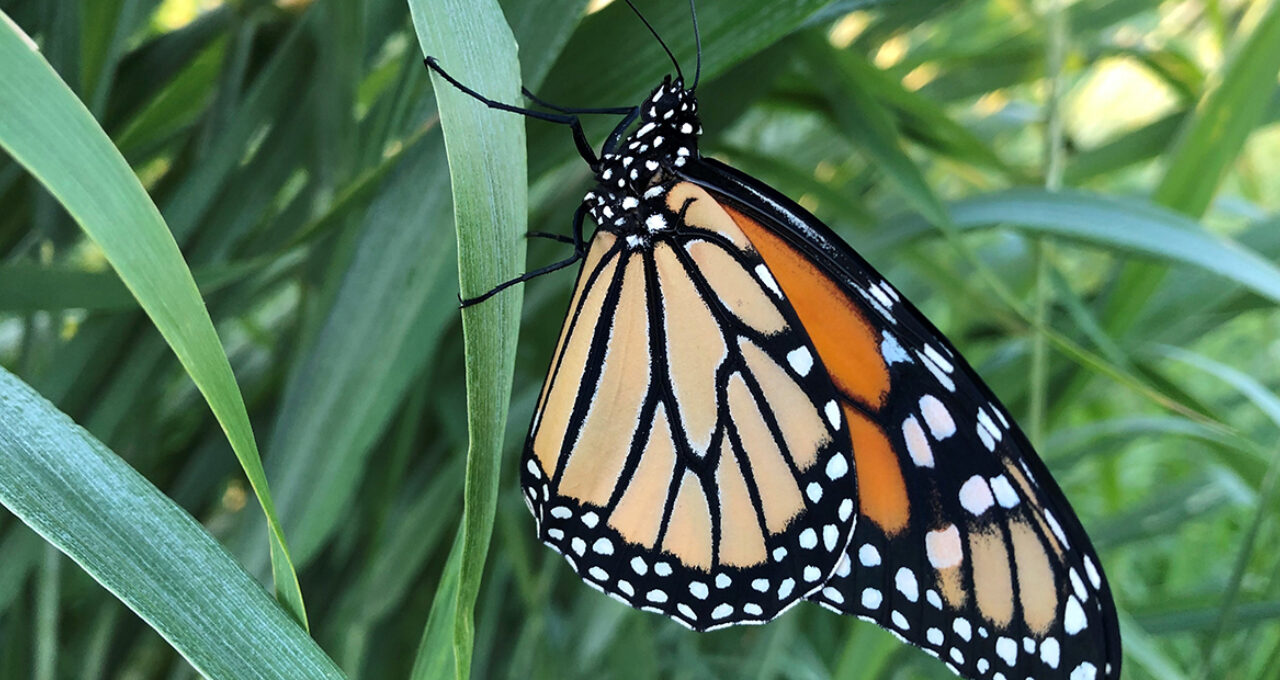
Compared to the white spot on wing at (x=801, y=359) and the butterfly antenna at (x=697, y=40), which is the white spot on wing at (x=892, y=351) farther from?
the butterfly antenna at (x=697, y=40)

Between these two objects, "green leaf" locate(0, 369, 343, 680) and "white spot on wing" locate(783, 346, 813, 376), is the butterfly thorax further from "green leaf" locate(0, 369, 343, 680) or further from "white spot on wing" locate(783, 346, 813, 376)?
"green leaf" locate(0, 369, 343, 680)

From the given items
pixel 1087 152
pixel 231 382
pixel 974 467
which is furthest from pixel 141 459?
pixel 1087 152

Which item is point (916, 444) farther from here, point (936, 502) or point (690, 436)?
point (690, 436)

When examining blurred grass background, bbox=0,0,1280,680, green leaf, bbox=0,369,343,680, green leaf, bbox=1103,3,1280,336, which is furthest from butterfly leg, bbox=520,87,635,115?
green leaf, bbox=1103,3,1280,336

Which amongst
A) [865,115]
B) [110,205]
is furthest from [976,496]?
[110,205]

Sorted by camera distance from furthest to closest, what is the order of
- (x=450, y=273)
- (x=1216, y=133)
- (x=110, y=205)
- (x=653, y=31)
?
(x=1216, y=133) → (x=450, y=273) → (x=653, y=31) → (x=110, y=205)

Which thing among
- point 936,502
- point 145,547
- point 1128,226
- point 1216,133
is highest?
point 1216,133
